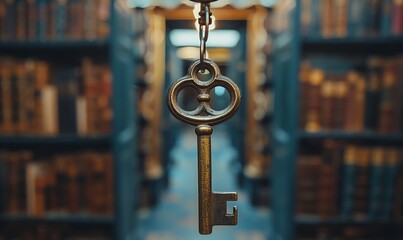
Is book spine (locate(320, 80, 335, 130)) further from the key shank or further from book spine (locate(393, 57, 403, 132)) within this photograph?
the key shank

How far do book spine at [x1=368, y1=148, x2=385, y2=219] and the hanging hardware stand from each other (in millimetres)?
1610

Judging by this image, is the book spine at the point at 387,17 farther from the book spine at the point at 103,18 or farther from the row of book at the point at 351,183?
the book spine at the point at 103,18

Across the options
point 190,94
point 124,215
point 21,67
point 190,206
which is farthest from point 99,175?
point 190,94

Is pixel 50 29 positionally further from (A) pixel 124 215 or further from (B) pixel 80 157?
(A) pixel 124 215

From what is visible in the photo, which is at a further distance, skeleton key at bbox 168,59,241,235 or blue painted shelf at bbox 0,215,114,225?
blue painted shelf at bbox 0,215,114,225

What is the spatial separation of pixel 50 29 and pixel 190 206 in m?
2.33

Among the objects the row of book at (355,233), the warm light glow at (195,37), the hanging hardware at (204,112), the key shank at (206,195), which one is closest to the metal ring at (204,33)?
the hanging hardware at (204,112)

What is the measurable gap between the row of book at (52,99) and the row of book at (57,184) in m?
0.14

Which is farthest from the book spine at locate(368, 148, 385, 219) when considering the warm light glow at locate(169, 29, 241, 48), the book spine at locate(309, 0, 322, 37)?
the warm light glow at locate(169, 29, 241, 48)

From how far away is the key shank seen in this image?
56 centimetres

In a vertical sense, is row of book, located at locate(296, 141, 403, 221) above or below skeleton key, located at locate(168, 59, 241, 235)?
below

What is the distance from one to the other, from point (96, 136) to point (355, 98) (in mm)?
1296

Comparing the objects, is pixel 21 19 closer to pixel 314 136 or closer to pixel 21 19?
pixel 21 19

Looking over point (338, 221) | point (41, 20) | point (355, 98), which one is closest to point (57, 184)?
point (41, 20)
